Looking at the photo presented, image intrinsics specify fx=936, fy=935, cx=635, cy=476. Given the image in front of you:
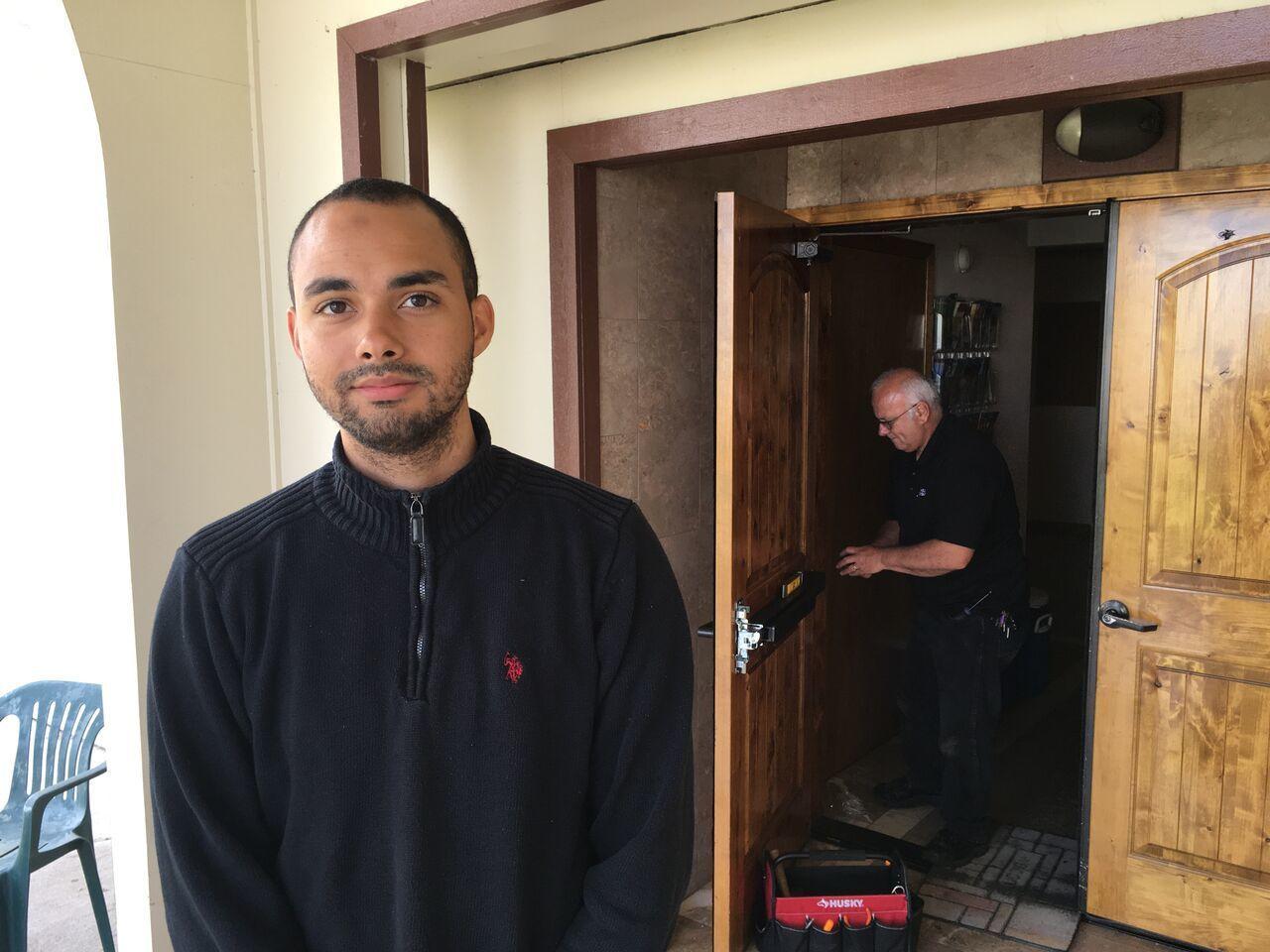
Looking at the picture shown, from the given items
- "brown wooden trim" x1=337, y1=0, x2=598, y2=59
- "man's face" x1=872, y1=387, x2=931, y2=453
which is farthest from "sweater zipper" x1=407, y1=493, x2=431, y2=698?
"man's face" x1=872, y1=387, x2=931, y2=453

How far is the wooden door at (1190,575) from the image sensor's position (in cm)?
261

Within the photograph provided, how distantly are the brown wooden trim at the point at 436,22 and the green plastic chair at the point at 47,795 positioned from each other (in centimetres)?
247

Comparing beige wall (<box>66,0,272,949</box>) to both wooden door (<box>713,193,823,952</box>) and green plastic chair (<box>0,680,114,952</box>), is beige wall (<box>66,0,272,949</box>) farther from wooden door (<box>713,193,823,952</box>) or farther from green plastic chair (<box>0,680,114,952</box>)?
wooden door (<box>713,193,823,952</box>)

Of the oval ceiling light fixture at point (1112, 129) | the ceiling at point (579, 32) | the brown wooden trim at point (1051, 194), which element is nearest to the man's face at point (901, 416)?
the brown wooden trim at point (1051, 194)

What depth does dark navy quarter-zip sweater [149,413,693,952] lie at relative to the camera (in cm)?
114

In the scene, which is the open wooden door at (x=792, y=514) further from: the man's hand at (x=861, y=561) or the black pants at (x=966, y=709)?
the black pants at (x=966, y=709)

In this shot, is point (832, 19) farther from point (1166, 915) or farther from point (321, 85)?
point (1166, 915)

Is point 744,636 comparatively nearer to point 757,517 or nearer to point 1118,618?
point 757,517

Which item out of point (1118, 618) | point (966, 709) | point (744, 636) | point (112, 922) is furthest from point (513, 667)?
point (112, 922)

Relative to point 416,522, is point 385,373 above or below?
above

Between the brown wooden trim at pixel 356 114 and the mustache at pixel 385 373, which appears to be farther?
the brown wooden trim at pixel 356 114

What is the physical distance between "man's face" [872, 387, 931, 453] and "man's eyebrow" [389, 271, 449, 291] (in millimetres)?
2640

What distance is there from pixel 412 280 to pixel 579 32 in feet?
4.52

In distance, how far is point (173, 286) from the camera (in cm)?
237
